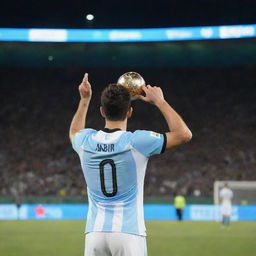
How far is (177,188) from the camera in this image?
30.6 metres

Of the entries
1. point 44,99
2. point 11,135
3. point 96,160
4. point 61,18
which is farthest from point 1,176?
point 96,160

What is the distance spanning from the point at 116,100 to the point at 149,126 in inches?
1215

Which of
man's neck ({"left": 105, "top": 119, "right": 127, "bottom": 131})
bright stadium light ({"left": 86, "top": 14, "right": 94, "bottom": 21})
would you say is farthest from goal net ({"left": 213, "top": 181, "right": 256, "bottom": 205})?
man's neck ({"left": 105, "top": 119, "right": 127, "bottom": 131})

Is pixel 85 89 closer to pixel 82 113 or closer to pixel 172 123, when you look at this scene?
pixel 82 113

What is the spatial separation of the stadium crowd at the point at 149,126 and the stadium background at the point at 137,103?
2.3 inches

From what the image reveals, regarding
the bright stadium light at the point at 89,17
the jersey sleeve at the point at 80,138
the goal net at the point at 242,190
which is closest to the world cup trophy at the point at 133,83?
the jersey sleeve at the point at 80,138

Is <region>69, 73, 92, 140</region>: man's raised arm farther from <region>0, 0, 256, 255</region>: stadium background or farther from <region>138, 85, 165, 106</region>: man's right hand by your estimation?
<region>0, 0, 256, 255</region>: stadium background

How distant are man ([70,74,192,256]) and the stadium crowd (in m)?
25.3

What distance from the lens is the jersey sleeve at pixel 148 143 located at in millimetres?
3912

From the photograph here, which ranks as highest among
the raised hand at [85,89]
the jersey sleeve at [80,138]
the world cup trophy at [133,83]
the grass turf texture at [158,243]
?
the world cup trophy at [133,83]

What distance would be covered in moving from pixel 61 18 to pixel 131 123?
7.04 m

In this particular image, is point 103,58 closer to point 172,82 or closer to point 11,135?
point 172,82

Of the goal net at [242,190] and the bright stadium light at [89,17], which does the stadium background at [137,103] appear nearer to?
the bright stadium light at [89,17]

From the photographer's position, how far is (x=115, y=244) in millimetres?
3867
